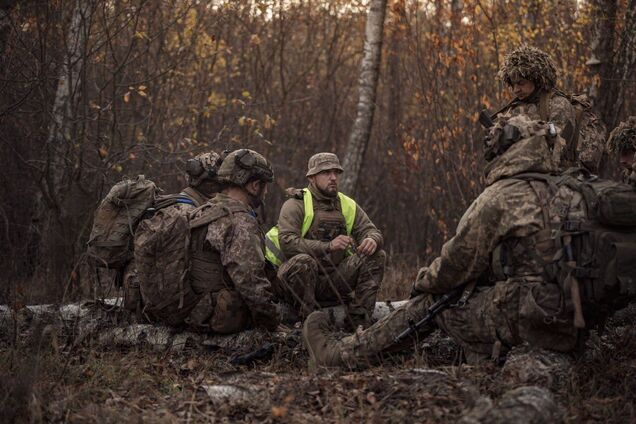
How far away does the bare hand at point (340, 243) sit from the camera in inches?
263

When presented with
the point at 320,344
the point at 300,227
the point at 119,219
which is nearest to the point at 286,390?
the point at 320,344

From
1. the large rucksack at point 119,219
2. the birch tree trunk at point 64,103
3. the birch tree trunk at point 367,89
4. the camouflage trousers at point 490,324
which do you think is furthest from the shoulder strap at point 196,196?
the birch tree trunk at point 367,89

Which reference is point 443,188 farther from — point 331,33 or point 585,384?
point 585,384

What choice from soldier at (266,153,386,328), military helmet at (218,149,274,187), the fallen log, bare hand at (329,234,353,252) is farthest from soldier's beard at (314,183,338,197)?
the fallen log

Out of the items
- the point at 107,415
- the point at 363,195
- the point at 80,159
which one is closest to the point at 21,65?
the point at 80,159

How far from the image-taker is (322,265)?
6.86 metres

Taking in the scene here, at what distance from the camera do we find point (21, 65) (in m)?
8.05

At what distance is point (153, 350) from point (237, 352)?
2.27ft

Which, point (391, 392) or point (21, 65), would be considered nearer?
point (391, 392)

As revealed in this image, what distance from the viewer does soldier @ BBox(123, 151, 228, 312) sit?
627 centimetres

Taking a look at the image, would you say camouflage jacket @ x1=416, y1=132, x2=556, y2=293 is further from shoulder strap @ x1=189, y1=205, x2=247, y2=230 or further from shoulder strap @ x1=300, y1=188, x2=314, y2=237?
shoulder strap @ x1=300, y1=188, x2=314, y2=237

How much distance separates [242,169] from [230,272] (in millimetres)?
883

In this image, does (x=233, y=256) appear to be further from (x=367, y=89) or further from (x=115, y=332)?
(x=367, y=89)

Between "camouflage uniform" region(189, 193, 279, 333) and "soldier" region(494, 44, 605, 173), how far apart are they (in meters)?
2.62
